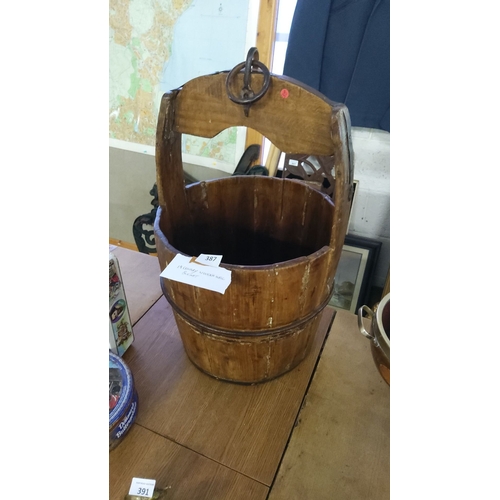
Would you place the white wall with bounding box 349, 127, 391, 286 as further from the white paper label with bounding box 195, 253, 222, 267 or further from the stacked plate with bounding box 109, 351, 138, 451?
the stacked plate with bounding box 109, 351, 138, 451

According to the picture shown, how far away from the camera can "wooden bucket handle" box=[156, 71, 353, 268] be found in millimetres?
739

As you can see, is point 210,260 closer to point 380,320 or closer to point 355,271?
point 380,320

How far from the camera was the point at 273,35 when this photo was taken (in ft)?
5.45

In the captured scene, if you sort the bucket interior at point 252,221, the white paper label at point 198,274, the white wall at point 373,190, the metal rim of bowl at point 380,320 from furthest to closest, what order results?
the white wall at point 373,190 → the bucket interior at point 252,221 → the metal rim of bowl at point 380,320 → the white paper label at point 198,274

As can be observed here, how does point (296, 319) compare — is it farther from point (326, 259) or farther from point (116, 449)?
point (116, 449)

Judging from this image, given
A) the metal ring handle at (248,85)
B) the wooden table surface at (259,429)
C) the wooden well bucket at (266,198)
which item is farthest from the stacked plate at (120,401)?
the metal ring handle at (248,85)

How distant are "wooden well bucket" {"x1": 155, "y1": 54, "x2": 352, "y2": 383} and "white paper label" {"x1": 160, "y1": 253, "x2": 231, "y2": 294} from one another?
2 cm

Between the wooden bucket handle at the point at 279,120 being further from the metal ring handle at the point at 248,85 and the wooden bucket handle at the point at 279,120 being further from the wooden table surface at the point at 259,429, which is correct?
the wooden table surface at the point at 259,429

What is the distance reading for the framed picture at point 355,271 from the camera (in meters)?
1.80

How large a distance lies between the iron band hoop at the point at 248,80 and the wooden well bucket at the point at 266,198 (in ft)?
0.06

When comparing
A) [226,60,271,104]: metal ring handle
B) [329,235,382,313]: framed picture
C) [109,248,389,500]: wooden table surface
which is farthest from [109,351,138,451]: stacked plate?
[329,235,382,313]: framed picture

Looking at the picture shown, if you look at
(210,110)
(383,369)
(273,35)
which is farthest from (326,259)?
(273,35)

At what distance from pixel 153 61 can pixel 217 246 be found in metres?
1.24

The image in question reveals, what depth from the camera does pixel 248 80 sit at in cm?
74
